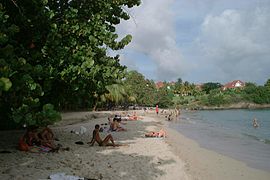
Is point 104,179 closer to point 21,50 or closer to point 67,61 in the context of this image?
point 67,61

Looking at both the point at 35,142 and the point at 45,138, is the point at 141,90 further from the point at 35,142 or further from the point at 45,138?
the point at 35,142

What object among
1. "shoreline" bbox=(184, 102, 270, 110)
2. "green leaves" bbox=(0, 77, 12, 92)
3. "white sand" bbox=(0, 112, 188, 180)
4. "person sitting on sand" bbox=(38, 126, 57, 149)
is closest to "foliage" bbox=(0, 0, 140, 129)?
"green leaves" bbox=(0, 77, 12, 92)

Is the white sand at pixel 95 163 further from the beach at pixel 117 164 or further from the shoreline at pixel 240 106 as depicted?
the shoreline at pixel 240 106

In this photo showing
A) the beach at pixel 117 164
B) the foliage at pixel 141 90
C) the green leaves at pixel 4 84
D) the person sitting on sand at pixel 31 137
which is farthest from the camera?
the foliage at pixel 141 90

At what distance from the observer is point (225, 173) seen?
12.4m

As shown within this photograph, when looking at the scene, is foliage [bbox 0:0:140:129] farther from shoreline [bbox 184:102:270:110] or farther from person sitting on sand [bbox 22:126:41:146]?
shoreline [bbox 184:102:270:110]

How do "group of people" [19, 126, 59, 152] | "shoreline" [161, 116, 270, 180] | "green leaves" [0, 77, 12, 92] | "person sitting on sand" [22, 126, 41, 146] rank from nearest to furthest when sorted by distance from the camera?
"green leaves" [0, 77, 12, 92], "shoreline" [161, 116, 270, 180], "group of people" [19, 126, 59, 152], "person sitting on sand" [22, 126, 41, 146]

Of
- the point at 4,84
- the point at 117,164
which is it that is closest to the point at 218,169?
the point at 117,164

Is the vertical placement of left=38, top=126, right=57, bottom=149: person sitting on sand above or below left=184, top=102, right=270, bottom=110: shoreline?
below

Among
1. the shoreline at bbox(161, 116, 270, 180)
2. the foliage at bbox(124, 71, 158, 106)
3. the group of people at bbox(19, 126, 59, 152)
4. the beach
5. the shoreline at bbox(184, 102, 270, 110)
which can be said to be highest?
the foliage at bbox(124, 71, 158, 106)

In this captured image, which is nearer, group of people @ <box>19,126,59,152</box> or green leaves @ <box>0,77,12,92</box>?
green leaves @ <box>0,77,12,92</box>

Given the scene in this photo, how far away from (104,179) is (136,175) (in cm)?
124

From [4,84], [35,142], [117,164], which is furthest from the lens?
[35,142]

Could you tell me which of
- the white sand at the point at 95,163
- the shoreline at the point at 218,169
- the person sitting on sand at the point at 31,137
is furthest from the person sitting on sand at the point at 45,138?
the shoreline at the point at 218,169
